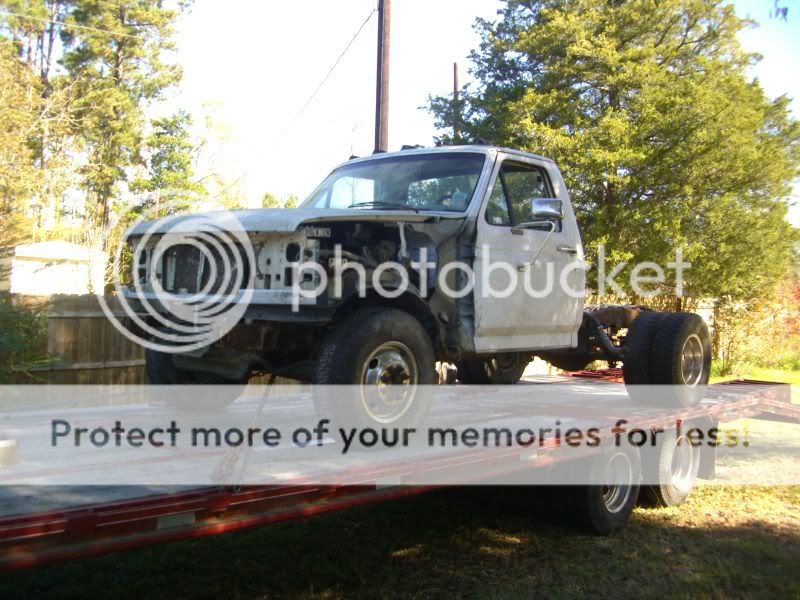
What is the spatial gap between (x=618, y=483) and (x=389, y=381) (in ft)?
8.18

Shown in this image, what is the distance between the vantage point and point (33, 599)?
4.55m

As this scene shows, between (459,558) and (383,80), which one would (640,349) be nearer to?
(459,558)

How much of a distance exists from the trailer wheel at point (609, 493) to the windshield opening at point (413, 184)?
227 cm

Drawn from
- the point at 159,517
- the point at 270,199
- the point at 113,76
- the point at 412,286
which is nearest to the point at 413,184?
the point at 412,286

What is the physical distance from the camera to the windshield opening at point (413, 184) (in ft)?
19.3

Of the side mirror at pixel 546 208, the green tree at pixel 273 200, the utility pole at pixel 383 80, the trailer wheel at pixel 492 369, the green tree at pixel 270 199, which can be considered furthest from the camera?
the green tree at pixel 270 199

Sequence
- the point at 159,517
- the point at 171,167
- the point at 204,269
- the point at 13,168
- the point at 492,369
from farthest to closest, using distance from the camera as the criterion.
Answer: the point at 171,167 < the point at 13,168 < the point at 492,369 < the point at 204,269 < the point at 159,517

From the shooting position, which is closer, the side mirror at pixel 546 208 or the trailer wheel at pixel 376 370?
the trailer wheel at pixel 376 370

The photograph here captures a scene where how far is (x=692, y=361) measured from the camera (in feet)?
23.3

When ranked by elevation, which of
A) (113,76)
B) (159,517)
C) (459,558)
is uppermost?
(113,76)

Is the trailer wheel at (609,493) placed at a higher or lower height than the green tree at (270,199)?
lower

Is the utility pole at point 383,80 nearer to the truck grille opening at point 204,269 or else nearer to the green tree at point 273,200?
the truck grille opening at point 204,269

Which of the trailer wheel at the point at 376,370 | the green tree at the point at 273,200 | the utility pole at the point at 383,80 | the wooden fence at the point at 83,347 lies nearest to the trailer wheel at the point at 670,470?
the trailer wheel at the point at 376,370

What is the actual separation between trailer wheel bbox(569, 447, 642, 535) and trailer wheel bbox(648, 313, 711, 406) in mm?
851
